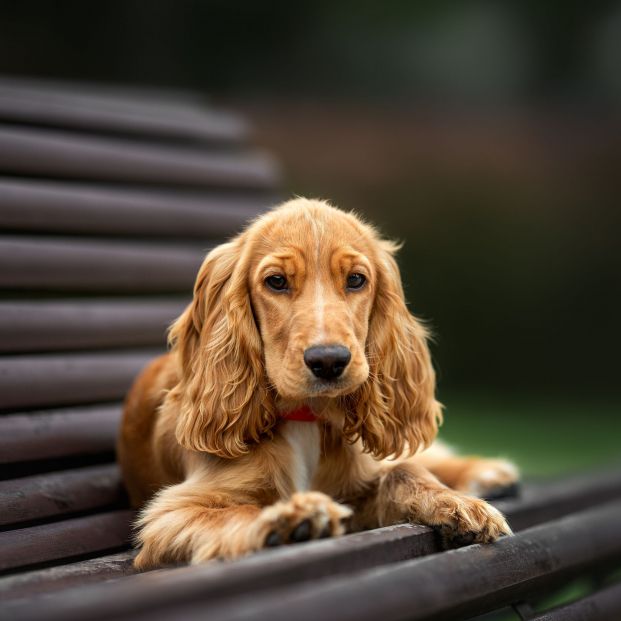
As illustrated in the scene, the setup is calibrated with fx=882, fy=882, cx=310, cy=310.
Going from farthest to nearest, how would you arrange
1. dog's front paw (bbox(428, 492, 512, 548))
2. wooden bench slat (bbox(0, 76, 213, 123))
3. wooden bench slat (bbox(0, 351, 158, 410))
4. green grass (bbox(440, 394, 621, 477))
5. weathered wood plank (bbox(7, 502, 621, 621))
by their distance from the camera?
green grass (bbox(440, 394, 621, 477))
wooden bench slat (bbox(0, 76, 213, 123))
wooden bench slat (bbox(0, 351, 158, 410))
dog's front paw (bbox(428, 492, 512, 548))
weathered wood plank (bbox(7, 502, 621, 621))

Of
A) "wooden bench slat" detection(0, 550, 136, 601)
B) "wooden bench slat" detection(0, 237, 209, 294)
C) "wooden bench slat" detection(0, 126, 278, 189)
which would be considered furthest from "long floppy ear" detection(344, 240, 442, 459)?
"wooden bench slat" detection(0, 126, 278, 189)

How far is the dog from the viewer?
8.02 ft

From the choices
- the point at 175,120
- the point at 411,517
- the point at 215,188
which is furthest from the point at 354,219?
the point at 175,120

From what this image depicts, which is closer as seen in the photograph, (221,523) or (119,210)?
(221,523)

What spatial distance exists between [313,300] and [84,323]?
1.78m

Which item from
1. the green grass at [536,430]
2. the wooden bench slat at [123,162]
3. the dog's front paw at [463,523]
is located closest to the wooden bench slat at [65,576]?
the dog's front paw at [463,523]

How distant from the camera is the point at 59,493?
3191 mm

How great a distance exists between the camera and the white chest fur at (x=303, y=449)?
8.75ft

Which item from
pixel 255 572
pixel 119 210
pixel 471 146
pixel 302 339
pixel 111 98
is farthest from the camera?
pixel 471 146

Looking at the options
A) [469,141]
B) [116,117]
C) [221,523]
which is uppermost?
[469,141]

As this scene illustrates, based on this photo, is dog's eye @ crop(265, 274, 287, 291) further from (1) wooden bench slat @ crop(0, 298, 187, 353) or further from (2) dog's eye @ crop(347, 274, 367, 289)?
(1) wooden bench slat @ crop(0, 298, 187, 353)

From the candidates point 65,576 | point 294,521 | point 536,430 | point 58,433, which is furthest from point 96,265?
point 536,430

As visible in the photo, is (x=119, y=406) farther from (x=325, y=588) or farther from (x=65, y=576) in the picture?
(x=325, y=588)

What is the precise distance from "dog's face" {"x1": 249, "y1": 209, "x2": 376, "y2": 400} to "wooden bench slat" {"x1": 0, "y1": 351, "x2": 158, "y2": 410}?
126cm
